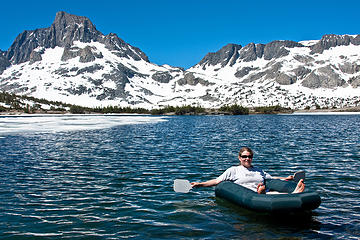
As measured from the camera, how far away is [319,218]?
14.2 meters

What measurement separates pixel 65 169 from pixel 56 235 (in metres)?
13.7

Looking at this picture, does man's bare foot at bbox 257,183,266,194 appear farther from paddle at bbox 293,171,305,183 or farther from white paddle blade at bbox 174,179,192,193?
white paddle blade at bbox 174,179,192,193

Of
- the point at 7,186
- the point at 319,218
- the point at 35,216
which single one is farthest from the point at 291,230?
the point at 7,186

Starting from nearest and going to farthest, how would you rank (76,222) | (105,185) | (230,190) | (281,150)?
(76,222) < (230,190) < (105,185) < (281,150)

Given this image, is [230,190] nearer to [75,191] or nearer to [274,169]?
[75,191]

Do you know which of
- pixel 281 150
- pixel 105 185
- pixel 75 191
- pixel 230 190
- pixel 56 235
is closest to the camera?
pixel 56 235

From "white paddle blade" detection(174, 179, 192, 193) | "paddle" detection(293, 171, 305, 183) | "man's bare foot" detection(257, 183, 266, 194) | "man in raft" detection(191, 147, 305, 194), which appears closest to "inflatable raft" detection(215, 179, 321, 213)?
"man's bare foot" detection(257, 183, 266, 194)

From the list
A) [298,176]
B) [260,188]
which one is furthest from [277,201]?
[298,176]

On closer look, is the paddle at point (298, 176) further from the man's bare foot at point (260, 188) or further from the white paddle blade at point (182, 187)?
the white paddle blade at point (182, 187)

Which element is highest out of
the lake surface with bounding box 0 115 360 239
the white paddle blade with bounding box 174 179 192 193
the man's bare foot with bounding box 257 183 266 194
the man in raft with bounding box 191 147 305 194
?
the man in raft with bounding box 191 147 305 194

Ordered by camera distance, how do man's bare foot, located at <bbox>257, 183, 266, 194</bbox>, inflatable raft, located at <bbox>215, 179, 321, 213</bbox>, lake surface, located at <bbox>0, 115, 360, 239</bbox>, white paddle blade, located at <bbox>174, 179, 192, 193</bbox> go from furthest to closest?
1. white paddle blade, located at <bbox>174, 179, 192, 193</bbox>
2. man's bare foot, located at <bbox>257, 183, 266, 194</bbox>
3. inflatable raft, located at <bbox>215, 179, 321, 213</bbox>
4. lake surface, located at <bbox>0, 115, 360, 239</bbox>

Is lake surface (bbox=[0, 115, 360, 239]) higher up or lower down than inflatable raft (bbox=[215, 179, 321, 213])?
lower down

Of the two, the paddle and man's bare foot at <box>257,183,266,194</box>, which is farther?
the paddle

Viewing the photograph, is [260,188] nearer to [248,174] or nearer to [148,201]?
[248,174]
